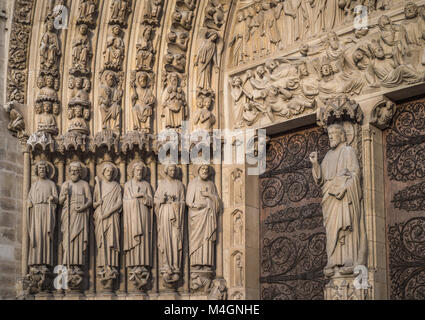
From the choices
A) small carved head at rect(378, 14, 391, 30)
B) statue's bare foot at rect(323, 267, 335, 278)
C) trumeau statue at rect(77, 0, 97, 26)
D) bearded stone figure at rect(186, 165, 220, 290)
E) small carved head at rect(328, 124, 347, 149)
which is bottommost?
statue's bare foot at rect(323, 267, 335, 278)

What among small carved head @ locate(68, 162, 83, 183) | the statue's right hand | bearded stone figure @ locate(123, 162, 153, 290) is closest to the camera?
the statue's right hand

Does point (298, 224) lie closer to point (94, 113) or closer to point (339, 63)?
point (339, 63)

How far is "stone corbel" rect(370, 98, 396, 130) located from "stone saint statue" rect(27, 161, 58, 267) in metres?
3.95

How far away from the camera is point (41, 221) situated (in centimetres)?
1120

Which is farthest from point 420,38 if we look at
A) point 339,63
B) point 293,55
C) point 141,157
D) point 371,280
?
point 141,157

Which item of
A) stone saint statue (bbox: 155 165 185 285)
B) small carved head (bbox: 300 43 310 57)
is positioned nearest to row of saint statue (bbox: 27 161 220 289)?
stone saint statue (bbox: 155 165 185 285)

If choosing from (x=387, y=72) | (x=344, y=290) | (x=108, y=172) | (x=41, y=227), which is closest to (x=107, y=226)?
(x=108, y=172)

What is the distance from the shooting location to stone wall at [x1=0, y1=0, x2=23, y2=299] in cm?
1107

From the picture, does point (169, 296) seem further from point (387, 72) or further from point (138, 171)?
point (387, 72)

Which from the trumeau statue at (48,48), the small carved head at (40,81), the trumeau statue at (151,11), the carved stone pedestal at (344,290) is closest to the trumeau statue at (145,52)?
the trumeau statue at (151,11)

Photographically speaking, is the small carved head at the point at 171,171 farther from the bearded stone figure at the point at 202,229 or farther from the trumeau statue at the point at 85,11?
the trumeau statue at the point at 85,11

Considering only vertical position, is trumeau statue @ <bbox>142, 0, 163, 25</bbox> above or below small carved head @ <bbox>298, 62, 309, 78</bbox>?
above

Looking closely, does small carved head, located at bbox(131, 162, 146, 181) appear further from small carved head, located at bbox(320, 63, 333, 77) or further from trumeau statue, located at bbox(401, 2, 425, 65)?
trumeau statue, located at bbox(401, 2, 425, 65)

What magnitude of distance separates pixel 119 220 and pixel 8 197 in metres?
1.38
